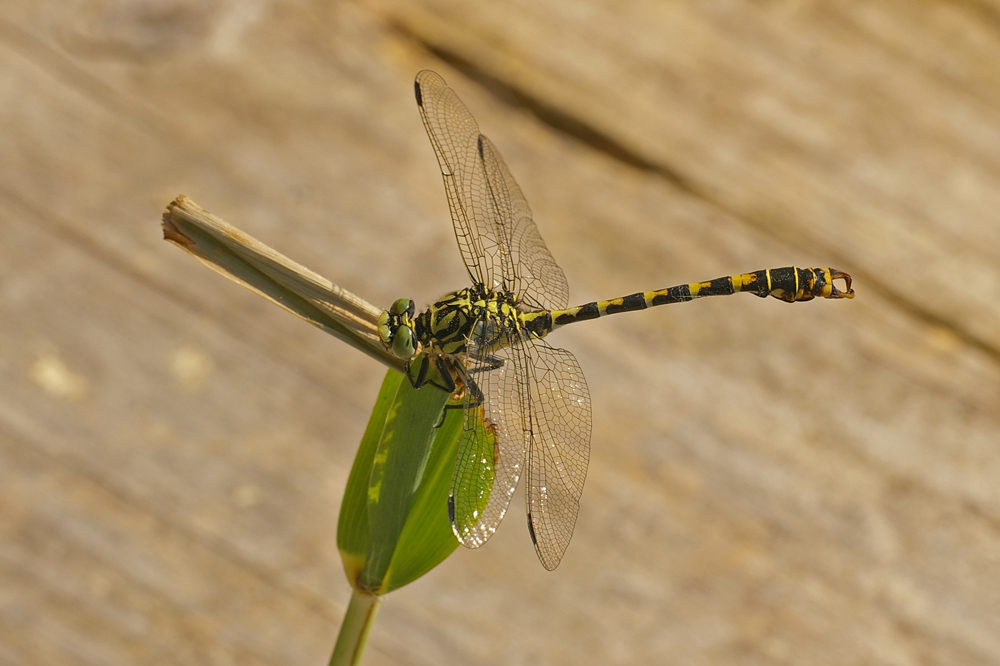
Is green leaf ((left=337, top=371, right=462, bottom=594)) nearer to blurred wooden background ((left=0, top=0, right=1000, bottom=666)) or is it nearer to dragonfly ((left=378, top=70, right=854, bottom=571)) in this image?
dragonfly ((left=378, top=70, right=854, bottom=571))

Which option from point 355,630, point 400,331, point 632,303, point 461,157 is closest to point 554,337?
point 632,303

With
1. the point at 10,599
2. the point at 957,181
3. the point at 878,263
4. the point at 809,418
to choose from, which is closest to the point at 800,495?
the point at 809,418

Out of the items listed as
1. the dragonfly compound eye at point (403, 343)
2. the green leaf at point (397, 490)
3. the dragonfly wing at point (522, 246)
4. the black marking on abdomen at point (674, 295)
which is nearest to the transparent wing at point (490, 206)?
the dragonfly wing at point (522, 246)

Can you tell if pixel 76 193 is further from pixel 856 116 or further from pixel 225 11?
pixel 856 116

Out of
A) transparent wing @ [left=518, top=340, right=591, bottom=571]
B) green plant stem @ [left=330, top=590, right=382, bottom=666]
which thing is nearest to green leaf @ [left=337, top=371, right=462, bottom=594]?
green plant stem @ [left=330, top=590, right=382, bottom=666]

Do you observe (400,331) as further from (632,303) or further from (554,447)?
(632,303)

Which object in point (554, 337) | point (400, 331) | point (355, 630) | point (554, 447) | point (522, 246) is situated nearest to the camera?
point (355, 630)

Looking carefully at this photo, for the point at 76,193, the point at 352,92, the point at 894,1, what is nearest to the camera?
the point at 76,193
